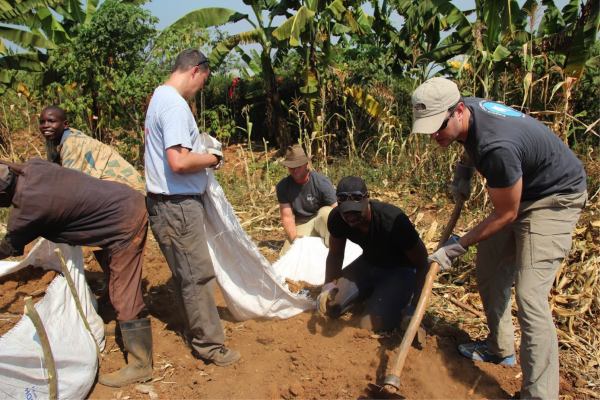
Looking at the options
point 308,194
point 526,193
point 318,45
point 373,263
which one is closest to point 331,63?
point 318,45

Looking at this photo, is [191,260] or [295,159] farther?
[295,159]

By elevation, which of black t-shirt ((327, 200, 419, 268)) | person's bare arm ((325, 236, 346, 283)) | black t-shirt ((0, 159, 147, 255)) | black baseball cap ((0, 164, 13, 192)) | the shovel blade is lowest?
the shovel blade

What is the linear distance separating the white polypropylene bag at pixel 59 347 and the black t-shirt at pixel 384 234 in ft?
5.87

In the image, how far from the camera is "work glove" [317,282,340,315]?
3.20 m

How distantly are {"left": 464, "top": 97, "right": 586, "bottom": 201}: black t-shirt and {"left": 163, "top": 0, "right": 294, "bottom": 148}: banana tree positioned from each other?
7.07 metres

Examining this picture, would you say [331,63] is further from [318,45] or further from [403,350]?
[403,350]

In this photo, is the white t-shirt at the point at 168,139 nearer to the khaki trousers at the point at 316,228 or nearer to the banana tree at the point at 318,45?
the khaki trousers at the point at 316,228

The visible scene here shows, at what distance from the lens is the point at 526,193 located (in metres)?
2.55

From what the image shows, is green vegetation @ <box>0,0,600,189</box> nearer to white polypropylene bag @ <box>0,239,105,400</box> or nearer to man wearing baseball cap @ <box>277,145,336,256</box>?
man wearing baseball cap @ <box>277,145,336,256</box>

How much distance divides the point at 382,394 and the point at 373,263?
3.71 ft

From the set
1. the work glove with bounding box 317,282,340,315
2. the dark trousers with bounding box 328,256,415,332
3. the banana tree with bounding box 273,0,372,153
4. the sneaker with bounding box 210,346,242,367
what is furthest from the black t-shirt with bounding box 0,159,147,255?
the banana tree with bounding box 273,0,372,153

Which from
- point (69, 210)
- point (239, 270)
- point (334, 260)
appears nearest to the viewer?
point (69, 210)

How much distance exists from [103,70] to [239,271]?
6.10m

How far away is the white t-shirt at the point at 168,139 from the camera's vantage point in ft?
8.70
